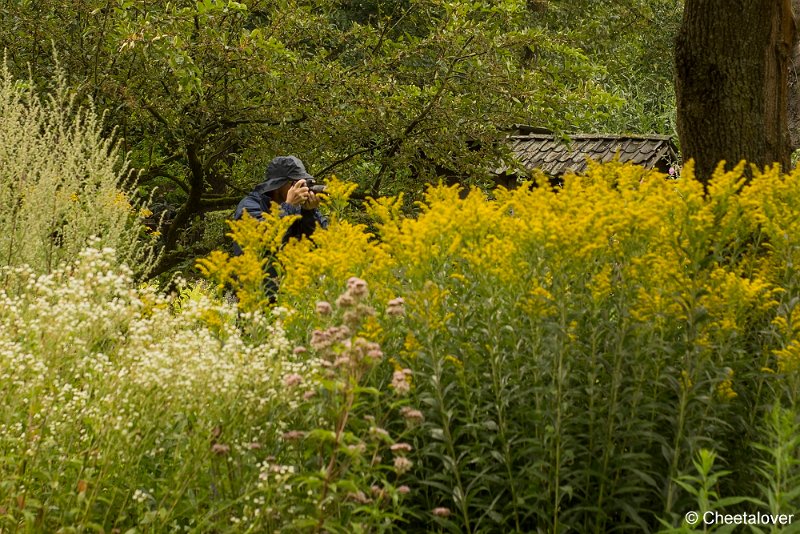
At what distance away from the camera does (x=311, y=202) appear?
21.2ft

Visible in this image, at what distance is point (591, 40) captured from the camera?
19625 mm

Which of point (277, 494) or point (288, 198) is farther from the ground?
→ point (288, 198)

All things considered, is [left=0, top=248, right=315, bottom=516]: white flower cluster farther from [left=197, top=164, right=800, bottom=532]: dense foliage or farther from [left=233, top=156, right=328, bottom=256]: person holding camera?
[left=233, top=156, right=328, bottom=256]: person holding camera

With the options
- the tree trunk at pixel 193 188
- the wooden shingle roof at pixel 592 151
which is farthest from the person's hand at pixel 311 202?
the wooden shingle roof at pixel 592 151

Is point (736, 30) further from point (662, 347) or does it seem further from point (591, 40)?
point (591, 40)

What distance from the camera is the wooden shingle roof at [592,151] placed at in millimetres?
14414

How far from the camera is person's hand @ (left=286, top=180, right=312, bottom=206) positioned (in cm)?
640

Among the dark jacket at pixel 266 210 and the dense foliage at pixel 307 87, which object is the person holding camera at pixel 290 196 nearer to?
the dark jacket at pixel 266 210

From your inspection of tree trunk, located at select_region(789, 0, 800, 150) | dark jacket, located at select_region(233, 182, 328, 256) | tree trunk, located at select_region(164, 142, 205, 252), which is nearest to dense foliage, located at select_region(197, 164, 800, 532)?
dark jacket, located at select_region(233, 182, 328, 256)

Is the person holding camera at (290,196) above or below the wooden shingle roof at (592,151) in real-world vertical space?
below

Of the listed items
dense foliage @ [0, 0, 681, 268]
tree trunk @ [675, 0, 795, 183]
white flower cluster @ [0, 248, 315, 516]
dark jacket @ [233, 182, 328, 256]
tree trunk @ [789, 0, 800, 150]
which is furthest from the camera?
tree trunk @ [789, 0, 800, 150]

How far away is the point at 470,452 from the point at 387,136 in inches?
254

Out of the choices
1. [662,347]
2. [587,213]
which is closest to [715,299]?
[662,347]

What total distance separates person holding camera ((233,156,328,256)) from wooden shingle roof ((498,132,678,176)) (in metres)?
7.81
